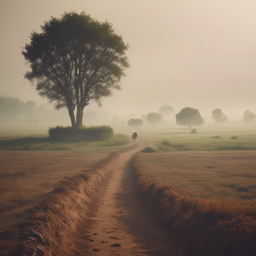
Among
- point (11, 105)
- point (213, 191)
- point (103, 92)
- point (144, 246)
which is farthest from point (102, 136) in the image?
point (11, 105)

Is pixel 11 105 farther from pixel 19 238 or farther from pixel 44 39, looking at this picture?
pixel 19 238

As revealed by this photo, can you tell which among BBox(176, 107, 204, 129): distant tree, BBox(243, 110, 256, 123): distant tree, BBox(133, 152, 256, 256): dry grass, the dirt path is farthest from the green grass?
BBox(243, 110, 256, 123): distant tree

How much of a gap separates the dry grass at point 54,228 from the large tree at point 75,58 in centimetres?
3263

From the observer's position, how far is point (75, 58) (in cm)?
3866

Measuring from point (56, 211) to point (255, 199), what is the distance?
340 inches

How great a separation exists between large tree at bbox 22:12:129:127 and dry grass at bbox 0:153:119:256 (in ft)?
107

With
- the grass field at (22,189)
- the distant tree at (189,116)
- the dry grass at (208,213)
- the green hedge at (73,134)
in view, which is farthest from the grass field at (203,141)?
the distant tree at (189,116)

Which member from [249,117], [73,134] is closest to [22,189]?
[73,134]

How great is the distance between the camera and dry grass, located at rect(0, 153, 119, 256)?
4973mm

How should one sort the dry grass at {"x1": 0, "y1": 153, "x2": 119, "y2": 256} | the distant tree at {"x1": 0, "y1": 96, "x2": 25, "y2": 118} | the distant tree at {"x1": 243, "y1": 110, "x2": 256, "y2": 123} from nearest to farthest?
the dry grass at {"x1": 0, "y1": 153, "x2": 119, "y2": 256}
the distant tree at {"x1": 0, "y1": 96, "x2": 25, "y2": 118}
the distant tree at {"x1": 243, "y1": 110, "x2": 256, "y2": 123}

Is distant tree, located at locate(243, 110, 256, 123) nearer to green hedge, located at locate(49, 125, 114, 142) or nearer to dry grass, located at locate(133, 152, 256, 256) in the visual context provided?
green hedge, located at locate(49, 125, 114, 142)

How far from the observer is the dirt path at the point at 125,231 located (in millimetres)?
6012

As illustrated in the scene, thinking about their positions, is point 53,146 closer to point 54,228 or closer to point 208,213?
point 54,228

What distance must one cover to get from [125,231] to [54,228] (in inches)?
99.8
